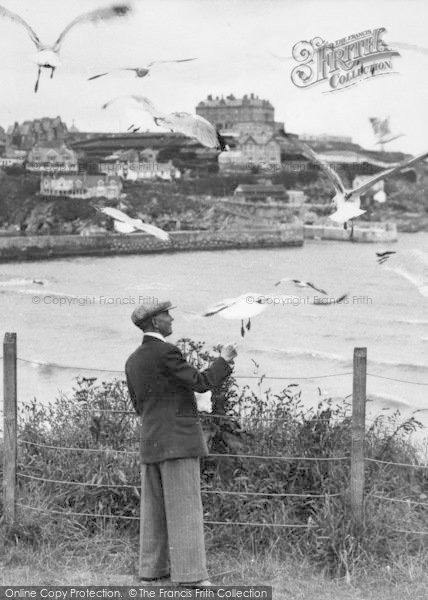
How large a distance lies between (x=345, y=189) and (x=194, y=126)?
1008 millimetres

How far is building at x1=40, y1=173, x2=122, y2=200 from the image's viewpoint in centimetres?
686

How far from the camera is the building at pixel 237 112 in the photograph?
6.63 meters

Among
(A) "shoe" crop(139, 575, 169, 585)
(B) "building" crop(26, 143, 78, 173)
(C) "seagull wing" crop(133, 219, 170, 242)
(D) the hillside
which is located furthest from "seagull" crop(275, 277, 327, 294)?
(A) "shoe" crop(139, 575, 169, 585)

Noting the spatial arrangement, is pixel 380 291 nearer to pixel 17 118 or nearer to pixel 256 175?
pixel 256 175

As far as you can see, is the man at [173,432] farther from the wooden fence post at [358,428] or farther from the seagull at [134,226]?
the seagull at [134,226]

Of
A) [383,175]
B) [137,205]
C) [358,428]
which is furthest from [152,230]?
[358,428]

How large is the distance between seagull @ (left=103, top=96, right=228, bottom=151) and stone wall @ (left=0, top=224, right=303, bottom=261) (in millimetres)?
666

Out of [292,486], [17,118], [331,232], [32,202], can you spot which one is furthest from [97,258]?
[292,486]

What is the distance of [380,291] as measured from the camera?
21.6 feet

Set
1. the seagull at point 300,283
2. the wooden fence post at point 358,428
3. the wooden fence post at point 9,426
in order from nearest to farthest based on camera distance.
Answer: the wooden fence post at point 358,428 < the wooden fence post at point 9,426 < the seagull at point 300,283

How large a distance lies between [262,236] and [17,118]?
5.74ft

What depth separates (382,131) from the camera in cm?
657

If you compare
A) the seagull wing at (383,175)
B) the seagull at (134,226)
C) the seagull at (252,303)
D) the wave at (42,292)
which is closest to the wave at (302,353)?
the seagull at (252,303)

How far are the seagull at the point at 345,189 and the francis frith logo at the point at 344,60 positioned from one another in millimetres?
441
